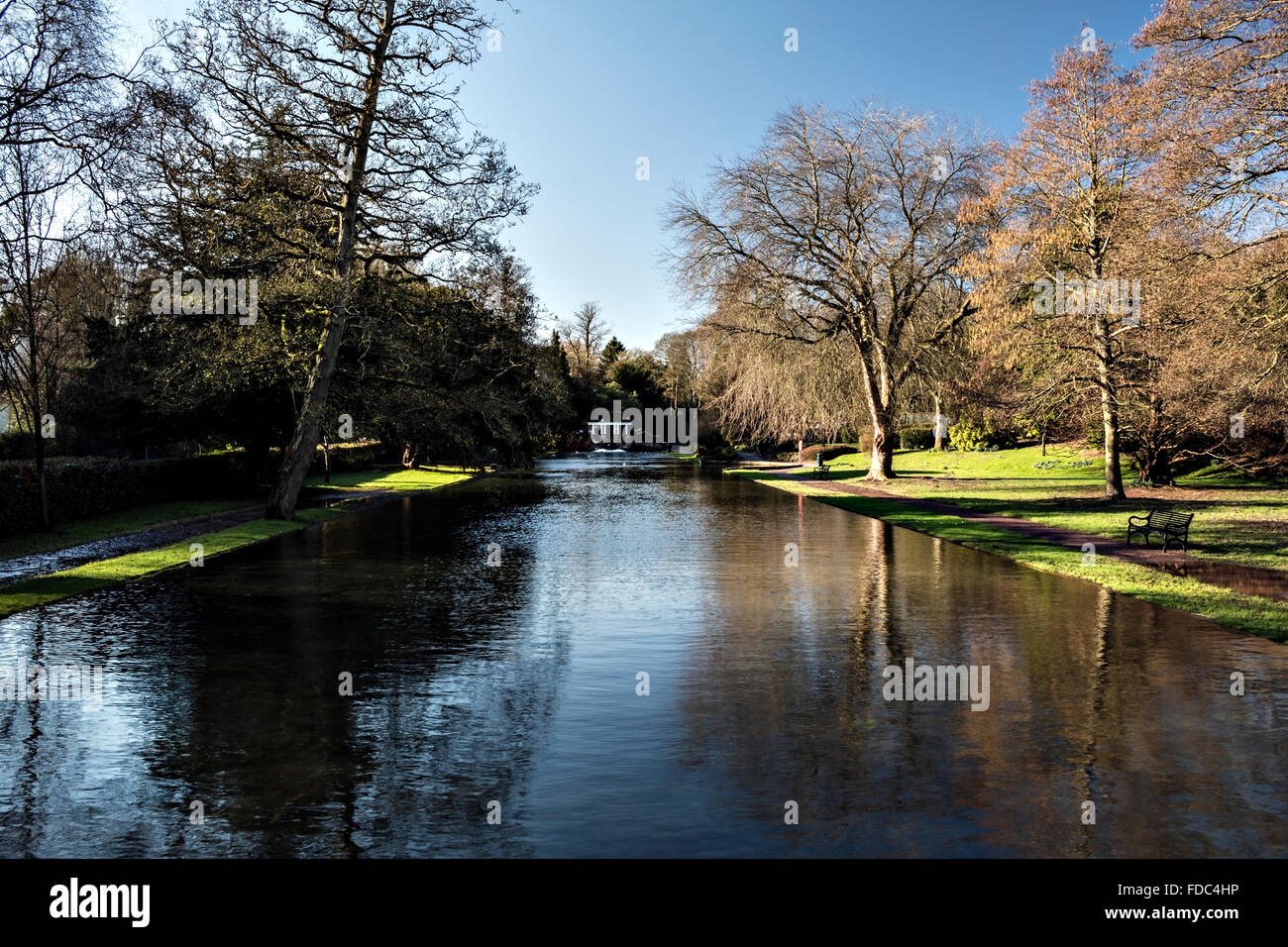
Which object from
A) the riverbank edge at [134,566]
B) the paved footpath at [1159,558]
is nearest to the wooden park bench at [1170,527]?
the paved footpath at [1159,558]

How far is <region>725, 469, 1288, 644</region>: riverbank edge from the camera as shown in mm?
12328

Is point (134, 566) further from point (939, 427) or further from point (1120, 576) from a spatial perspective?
point (939, 427)

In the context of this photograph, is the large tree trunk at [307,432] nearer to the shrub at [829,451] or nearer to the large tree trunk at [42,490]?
the large tree trunk at [42,490]

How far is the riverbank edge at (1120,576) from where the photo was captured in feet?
40.4

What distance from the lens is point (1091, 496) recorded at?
31.0 metres

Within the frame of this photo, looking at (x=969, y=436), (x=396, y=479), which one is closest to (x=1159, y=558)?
(x=396, y=479)

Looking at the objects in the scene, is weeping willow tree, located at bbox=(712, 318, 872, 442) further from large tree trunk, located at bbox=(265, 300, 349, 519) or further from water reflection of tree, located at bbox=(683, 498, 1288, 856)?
water reflection of tree, located at bbox=(683, 498, 1288, 856)

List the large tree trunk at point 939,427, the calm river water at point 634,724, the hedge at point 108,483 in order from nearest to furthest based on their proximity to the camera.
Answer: the calm river water at point 634,724, the hedge at point 108,483, the large tree trunk at point 939,427

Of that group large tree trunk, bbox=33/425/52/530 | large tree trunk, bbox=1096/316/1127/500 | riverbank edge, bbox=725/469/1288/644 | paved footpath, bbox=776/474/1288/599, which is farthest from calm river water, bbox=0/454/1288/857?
large tree trunk, bbox=1096/316/1127/500

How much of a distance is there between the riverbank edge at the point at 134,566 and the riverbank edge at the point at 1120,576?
15731 millimetres

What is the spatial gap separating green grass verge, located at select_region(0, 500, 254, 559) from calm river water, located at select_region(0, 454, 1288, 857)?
21.4ft

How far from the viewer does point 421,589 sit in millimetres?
14852
